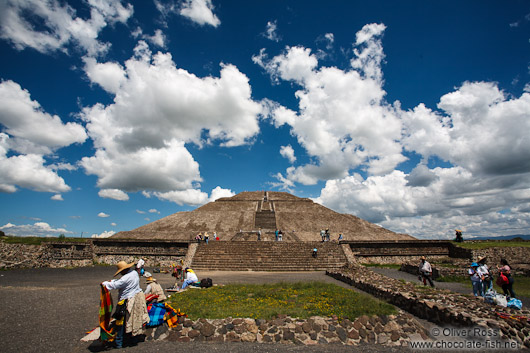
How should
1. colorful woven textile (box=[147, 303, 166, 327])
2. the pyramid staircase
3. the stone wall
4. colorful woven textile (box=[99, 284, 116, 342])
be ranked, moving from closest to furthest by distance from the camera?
1. colorful woven textile (box=[99, 284, 116, 342])
2. colorful woven textile (box=[147, 303, 166, 327])
3. the pyramid staircase
4. the stone wall

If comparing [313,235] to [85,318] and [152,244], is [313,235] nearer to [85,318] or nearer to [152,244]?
[152,244]

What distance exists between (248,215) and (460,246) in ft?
85.6

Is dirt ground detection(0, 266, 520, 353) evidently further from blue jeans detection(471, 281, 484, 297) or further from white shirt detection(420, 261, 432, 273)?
white shirt detection(420, 261, 432, 273)

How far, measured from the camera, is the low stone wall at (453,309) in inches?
215

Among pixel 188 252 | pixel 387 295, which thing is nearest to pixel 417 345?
pixel 387 295

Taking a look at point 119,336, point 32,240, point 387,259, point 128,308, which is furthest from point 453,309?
point 32,240

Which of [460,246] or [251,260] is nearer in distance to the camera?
[251,260]

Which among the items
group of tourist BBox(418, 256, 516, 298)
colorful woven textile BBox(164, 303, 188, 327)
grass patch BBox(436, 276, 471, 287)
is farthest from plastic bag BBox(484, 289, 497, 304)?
colorful woven textile BBox(164, 303, 188, 327)

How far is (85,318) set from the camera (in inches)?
278

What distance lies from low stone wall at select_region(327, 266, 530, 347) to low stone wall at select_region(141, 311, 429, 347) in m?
1.13

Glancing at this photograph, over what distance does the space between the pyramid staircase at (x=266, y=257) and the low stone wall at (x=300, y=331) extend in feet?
41.9

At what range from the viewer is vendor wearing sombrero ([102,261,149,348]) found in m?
5.20

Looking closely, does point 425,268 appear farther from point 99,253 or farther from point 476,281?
point 99,253

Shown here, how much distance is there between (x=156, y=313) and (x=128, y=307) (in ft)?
2.99
